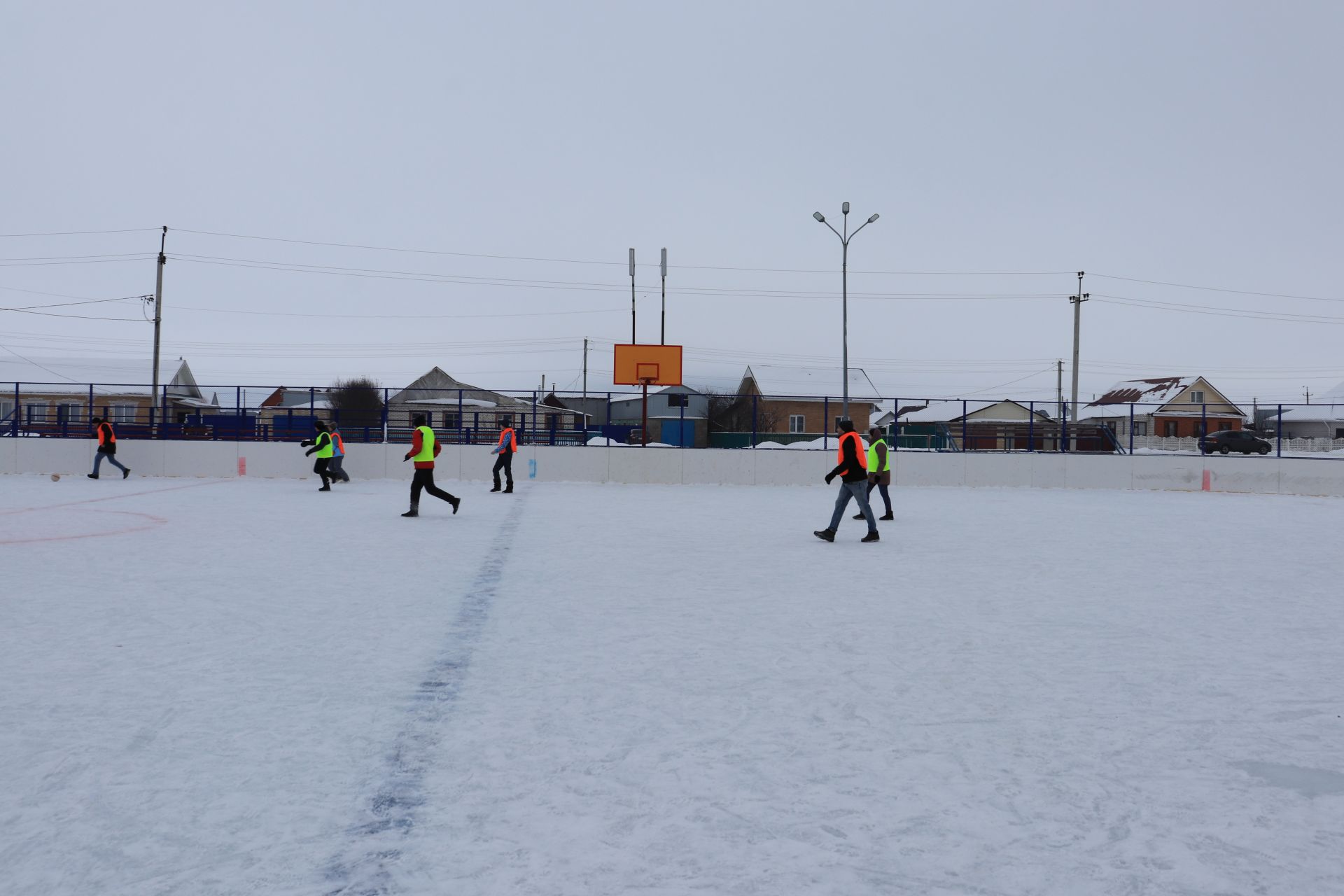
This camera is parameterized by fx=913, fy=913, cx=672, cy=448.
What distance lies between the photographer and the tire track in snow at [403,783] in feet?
9.30

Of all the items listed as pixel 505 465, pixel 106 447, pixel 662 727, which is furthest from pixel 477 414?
pixel 662 727

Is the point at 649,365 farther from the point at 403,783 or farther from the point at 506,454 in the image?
the point at 403,783

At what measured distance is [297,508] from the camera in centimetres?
1516

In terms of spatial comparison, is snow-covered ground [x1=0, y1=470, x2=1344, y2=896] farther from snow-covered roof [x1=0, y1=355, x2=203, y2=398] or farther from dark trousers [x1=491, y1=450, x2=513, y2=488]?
snow-covered roof [x1=0, y1=355, x2=203, y2=398]

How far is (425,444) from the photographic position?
43.9 feet

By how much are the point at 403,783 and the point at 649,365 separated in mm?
22123

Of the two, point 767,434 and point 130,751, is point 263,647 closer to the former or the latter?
point 130,751

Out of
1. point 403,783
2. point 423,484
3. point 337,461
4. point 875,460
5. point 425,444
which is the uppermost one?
point 425,444

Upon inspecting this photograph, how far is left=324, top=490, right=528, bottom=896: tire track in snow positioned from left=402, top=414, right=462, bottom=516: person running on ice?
7166mm

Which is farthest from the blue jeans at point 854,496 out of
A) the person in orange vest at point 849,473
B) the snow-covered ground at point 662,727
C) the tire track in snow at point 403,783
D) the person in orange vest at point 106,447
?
the person in orange vest at point 106,447

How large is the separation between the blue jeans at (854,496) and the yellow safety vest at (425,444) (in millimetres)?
5939

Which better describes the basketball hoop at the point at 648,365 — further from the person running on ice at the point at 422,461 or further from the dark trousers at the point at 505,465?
the person running on ice at the point at 422,461

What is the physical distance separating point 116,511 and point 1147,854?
15098mm

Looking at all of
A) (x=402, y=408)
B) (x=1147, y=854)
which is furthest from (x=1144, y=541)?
(x=402, y=408)
